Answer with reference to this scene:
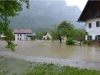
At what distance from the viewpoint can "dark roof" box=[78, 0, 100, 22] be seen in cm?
2778

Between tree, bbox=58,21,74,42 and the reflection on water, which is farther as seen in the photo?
tree, bbox=58,21,74,42

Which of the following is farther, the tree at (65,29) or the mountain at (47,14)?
the mountain at (47,14)

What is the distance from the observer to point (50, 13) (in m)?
158

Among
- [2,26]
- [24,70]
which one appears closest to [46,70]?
[24,70]

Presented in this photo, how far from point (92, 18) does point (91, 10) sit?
4.55 ft

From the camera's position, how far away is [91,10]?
1159 inches

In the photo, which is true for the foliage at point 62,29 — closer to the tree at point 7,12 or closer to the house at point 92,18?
the house at point 92,18

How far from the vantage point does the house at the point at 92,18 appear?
2795cm

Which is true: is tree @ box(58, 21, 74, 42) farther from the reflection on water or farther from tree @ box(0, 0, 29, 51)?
tree @ box(0, 0, 29, 51)

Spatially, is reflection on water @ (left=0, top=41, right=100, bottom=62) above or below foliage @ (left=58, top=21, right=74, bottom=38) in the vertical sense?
below

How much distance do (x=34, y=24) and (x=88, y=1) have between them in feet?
364

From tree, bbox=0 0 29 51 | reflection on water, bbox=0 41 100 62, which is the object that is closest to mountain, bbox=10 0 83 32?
reflection on water, bbox=0 41 100 62

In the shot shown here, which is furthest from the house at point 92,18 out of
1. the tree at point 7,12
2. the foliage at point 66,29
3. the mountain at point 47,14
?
the mountain at point 47,14

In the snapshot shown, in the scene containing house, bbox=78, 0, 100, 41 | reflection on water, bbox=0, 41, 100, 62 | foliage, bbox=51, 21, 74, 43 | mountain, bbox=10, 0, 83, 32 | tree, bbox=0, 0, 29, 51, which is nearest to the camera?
tree, bbox=0, 0, 29, 51
